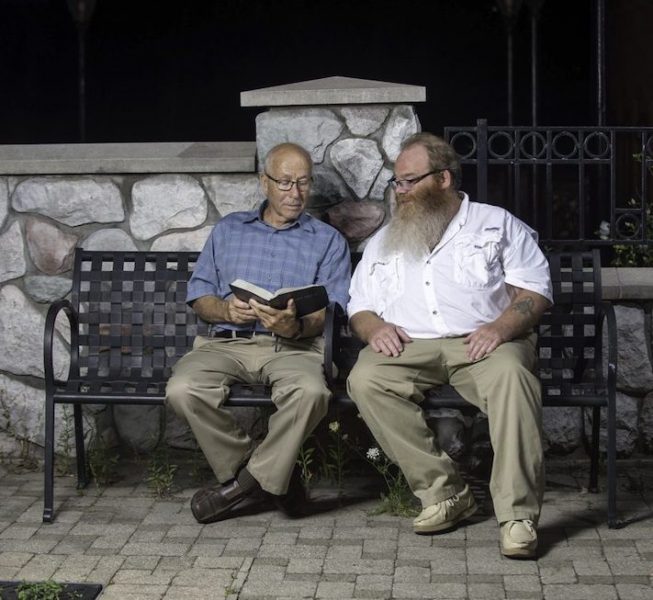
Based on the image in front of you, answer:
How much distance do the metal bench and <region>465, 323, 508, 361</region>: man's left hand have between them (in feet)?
0.68

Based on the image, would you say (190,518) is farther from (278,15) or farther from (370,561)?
(278,15)

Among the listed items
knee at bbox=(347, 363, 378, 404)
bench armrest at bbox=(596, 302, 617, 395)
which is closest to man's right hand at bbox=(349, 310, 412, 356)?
knee at bbox=(347, 363, 378, 404)

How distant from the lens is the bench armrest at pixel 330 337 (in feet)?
15.9

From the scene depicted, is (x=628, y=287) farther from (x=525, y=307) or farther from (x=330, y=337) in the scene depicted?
(x=330, y=337)

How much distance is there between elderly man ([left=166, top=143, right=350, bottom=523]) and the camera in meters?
4.78

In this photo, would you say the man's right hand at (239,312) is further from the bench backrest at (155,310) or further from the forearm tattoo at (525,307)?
the forearm tattoo at (525,307)

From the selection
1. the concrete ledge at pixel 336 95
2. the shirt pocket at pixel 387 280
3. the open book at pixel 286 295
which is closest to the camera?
the open book at pixel 286 295

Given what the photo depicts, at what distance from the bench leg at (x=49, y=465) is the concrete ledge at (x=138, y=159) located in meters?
1.07

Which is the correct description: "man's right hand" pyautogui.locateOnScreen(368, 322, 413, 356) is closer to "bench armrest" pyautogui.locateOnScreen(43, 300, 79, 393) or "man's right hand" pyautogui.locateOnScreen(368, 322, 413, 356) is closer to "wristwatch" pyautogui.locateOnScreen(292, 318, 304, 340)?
"wristwatch" pyautogui.locateOnScreen(292, 318, 304, 340)

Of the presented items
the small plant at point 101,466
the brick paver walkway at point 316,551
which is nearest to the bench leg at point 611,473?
the brick paver walkway at point 316,551

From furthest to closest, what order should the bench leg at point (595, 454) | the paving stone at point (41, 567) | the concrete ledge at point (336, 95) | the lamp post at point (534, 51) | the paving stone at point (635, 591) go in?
the lamp post at point (534, 51) → the concrete ledge at point (336, 95) → the bench leg at point (595, 454) → the paving stone at point (41, 567) → the paving stone at point (635, 591)

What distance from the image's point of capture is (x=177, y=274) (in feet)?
17.6

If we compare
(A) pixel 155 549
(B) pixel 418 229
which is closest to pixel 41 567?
(A) pixel 155 549

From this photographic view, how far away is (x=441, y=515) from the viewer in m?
4.66
